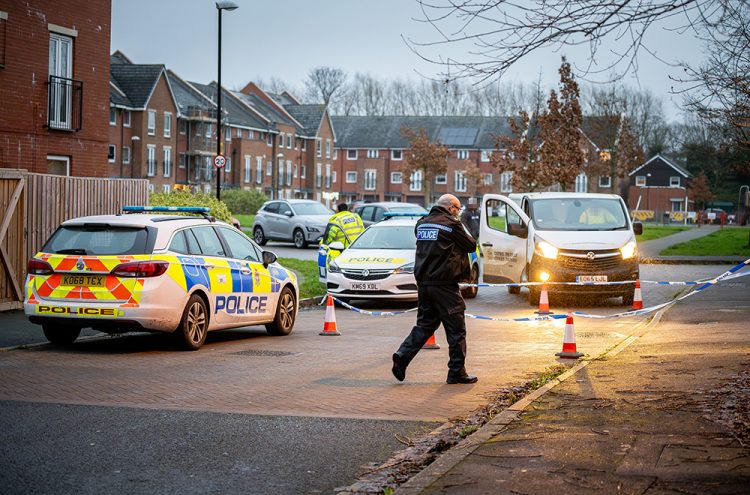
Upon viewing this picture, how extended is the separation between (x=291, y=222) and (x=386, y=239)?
19.9 meters

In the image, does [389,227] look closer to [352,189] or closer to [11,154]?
[11,154]

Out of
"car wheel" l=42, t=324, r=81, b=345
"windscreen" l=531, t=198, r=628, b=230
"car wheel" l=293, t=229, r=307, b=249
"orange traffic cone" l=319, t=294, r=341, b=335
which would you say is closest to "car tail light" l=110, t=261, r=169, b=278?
"car wheel" l=42, t=324, r=81, b=345

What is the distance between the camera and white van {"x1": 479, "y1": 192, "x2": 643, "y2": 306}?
1953 centimetres

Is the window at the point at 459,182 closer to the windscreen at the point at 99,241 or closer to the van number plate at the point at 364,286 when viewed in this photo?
the van number plate at the point at 364,286

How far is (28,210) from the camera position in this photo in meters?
17.5

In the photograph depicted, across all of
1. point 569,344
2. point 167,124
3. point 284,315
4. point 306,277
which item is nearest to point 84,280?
point 284,315

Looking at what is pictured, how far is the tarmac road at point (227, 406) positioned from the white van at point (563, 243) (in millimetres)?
4172

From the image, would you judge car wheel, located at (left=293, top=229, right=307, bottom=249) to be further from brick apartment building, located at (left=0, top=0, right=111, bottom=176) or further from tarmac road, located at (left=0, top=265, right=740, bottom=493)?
tarmac road, located at (left=0, top=265, right=740, bottom=493)

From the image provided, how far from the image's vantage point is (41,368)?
36.6 ft

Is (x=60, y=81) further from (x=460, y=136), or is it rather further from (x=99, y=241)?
(x=460, y=136)

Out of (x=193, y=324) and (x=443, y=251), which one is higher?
(x=443, y=251)

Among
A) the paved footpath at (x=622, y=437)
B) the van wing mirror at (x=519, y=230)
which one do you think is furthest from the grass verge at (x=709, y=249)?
the paved footpath at (x=622, y=437)

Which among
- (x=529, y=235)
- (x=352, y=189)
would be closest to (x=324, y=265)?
(x=529, y=235)

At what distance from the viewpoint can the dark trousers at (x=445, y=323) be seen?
10.3 metres
